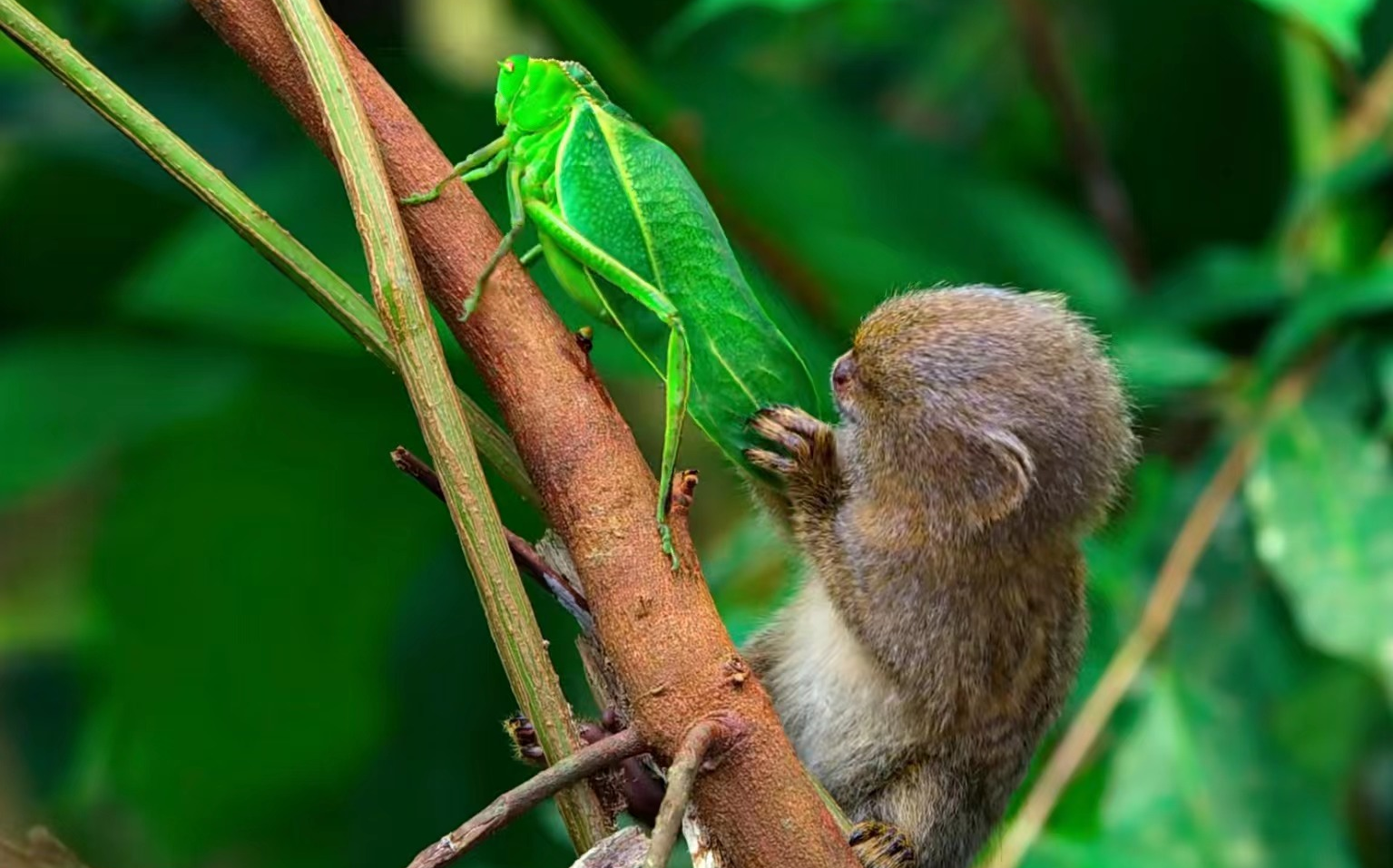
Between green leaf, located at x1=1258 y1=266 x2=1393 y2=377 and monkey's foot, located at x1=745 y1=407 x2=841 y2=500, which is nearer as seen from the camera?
→ monkey's foot, located at x1=745 y1=407 x2=841 y2=500

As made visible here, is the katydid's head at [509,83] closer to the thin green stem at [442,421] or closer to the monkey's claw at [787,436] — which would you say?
the thin green stem at [442,421]

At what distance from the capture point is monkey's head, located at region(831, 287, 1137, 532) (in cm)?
157

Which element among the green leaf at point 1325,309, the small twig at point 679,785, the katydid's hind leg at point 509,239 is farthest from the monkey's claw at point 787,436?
the green leaf at point 1325,309

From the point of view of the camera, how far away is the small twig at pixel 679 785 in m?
Answer: 1.02

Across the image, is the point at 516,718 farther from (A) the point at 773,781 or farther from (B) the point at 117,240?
(B) the point at 117,240

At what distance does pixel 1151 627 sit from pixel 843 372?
0.93 meters

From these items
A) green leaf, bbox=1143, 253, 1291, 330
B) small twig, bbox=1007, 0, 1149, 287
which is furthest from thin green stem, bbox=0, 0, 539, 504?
small twig, bbox=1007, 0, 1149, 287

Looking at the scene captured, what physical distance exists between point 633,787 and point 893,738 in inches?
15.5

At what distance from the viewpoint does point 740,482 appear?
70.2 inches

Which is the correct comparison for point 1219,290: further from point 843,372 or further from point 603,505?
point 603,505

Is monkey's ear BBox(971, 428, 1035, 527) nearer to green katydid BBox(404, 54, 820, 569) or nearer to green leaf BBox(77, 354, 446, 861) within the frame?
green katydid BBox(404, 54, 820, 569)

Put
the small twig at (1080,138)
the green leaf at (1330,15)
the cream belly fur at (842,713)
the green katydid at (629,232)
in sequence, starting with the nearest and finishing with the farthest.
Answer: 1. the green katydid at (629,232)
2. the cream belly fur at (842,713)
3. the green leaf at (1330,15)
4. the small twig at (1080,138)

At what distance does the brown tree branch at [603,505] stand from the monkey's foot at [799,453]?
0.35 meters

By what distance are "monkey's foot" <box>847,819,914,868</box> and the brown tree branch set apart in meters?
0.37
